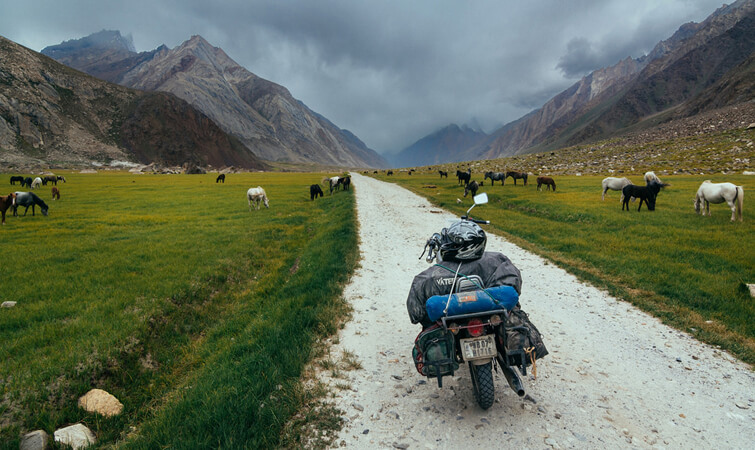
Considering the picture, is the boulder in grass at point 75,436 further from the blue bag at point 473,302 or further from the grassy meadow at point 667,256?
the grassy meadow at point 667,256

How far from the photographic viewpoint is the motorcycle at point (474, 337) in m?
3.91

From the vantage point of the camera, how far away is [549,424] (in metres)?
4.05

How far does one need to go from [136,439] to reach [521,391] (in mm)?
4882

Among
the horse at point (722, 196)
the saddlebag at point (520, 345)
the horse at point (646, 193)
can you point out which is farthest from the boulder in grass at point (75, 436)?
the horse at point (646, 193)

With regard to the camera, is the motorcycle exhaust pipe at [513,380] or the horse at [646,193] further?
the horse at [646,193]

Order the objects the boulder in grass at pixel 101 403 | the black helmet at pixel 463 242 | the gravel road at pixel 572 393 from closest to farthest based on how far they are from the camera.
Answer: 1. the gravel road at pixel 572 393
2. the black helmet at pixel 463 242
3. the boulder in grass at pixel 101 403

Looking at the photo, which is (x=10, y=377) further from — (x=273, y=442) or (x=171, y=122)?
(x=171, y=122)

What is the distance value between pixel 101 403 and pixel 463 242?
6350mm

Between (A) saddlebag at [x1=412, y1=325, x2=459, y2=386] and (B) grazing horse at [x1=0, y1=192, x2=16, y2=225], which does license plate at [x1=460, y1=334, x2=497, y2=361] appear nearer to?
(A) saddlebag at [x1=412, y1=325, x2=459, y2=386]

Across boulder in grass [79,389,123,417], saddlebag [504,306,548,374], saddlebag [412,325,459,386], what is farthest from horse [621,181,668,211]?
boulder in grass [79,389,123,417]

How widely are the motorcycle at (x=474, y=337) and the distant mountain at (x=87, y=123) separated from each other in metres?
129

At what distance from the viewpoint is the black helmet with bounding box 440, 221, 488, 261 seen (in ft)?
15.5

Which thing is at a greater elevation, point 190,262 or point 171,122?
point 171,122

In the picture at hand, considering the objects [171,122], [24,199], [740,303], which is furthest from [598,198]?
[171,122]
